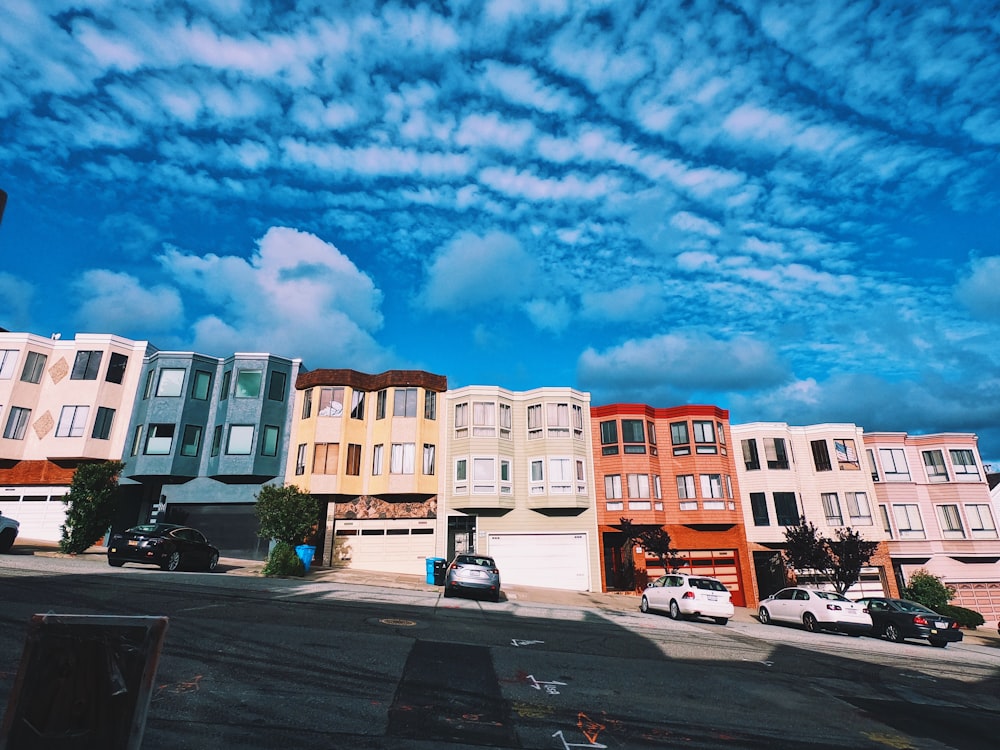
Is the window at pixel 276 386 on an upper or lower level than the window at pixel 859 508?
upper

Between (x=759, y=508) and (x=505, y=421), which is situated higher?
(x=505, y=421)

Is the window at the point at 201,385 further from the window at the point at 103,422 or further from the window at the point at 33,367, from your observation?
the window at the point at 33,367

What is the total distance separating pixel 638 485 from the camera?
33.7 m

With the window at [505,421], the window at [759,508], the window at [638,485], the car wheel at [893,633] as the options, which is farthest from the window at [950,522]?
the window at [505,421]

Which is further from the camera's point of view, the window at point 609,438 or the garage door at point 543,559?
the window at point 609,438

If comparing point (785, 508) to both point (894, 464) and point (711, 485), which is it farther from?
point (894, 464)

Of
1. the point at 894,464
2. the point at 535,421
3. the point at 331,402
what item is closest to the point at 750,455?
the point at 894,464

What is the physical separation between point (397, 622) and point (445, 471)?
67.8ft

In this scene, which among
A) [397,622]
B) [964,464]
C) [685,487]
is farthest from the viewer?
[964,464]

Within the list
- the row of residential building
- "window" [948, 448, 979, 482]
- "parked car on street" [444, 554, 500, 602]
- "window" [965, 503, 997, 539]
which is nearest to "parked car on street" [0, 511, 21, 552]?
the row of residential building

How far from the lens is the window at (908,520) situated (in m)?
36.0

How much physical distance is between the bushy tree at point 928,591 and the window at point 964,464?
25.5ft

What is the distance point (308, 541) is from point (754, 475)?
88.7ft

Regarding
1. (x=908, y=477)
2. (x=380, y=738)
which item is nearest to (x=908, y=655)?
(x=380, y=738)
